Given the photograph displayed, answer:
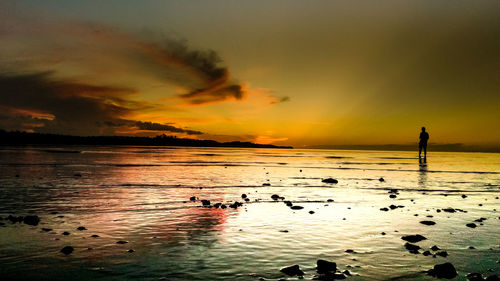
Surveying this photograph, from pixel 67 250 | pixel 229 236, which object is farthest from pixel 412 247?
pixel 67 250

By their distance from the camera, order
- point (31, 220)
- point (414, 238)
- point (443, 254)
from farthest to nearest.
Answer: point (31, 220) → point (414, 238) → point (443, 254)

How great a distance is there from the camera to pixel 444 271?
7.67m

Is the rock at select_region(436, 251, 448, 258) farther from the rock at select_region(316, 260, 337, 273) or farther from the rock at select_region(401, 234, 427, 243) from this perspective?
the rock at select_region(316, 260, 337, 273)

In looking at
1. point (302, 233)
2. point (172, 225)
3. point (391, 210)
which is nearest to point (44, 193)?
point (172, 225)

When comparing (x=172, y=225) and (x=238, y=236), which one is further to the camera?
(x=172, y=225)

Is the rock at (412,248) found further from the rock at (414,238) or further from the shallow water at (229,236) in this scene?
the rock at (414,238)

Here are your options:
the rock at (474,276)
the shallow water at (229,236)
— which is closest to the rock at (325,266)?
the shallow water at (229,236)

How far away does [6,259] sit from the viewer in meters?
8.25

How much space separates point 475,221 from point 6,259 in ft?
50.4

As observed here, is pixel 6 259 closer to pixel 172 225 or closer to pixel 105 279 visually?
pixel 105 279

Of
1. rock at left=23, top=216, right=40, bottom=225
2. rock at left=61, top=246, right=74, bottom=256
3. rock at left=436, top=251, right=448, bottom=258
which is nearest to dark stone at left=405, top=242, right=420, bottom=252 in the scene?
rock at left=436, top=251, right=448, bottom=258

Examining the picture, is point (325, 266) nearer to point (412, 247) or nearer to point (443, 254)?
point (412, 247)

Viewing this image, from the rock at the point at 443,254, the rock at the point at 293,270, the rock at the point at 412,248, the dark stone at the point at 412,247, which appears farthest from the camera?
the dark stone at the point at 412,247

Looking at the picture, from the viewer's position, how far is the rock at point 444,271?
25.0 ft
